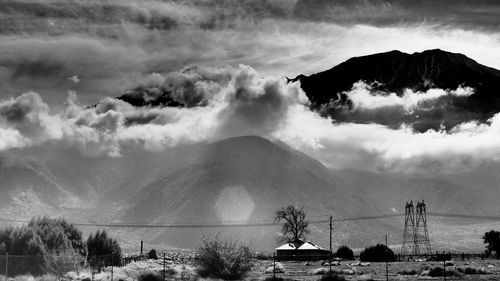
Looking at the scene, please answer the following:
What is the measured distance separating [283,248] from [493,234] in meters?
47.3

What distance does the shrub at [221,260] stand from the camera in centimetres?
6569

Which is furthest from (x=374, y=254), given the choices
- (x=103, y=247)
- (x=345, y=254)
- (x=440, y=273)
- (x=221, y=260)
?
(x=221, y=260)

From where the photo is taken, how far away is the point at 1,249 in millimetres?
64062

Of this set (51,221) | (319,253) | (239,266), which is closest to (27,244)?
(51,221)

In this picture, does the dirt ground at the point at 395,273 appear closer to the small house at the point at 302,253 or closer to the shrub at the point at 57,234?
the shrub at the point at 57,234

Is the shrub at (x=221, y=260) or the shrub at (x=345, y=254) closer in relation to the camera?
the shrub at (x=221, y=260)

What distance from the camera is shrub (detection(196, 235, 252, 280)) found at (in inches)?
2586

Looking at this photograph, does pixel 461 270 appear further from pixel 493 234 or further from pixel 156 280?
pixel 493 234

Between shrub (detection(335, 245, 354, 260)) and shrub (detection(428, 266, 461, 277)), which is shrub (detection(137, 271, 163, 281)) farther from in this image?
shrub (detection(335, 245, 354, 260))

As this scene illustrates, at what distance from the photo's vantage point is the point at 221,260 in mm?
65812

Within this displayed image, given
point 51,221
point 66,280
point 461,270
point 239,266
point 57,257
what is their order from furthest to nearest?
point 461,270 → point 51,221 → point 239,266 → point 57,257 → point 66,280

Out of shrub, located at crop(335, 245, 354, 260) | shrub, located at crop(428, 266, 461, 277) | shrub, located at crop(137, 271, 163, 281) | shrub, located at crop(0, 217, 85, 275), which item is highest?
shrub, located at crop(335, 245, 354, 260)

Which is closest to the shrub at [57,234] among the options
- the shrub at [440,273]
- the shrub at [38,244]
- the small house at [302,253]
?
the shrub at [38,244]

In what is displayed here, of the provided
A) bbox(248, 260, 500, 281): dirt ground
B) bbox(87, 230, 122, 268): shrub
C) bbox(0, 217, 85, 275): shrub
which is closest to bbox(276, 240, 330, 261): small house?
bbox(248, 260, 500, 281): dirt ground
